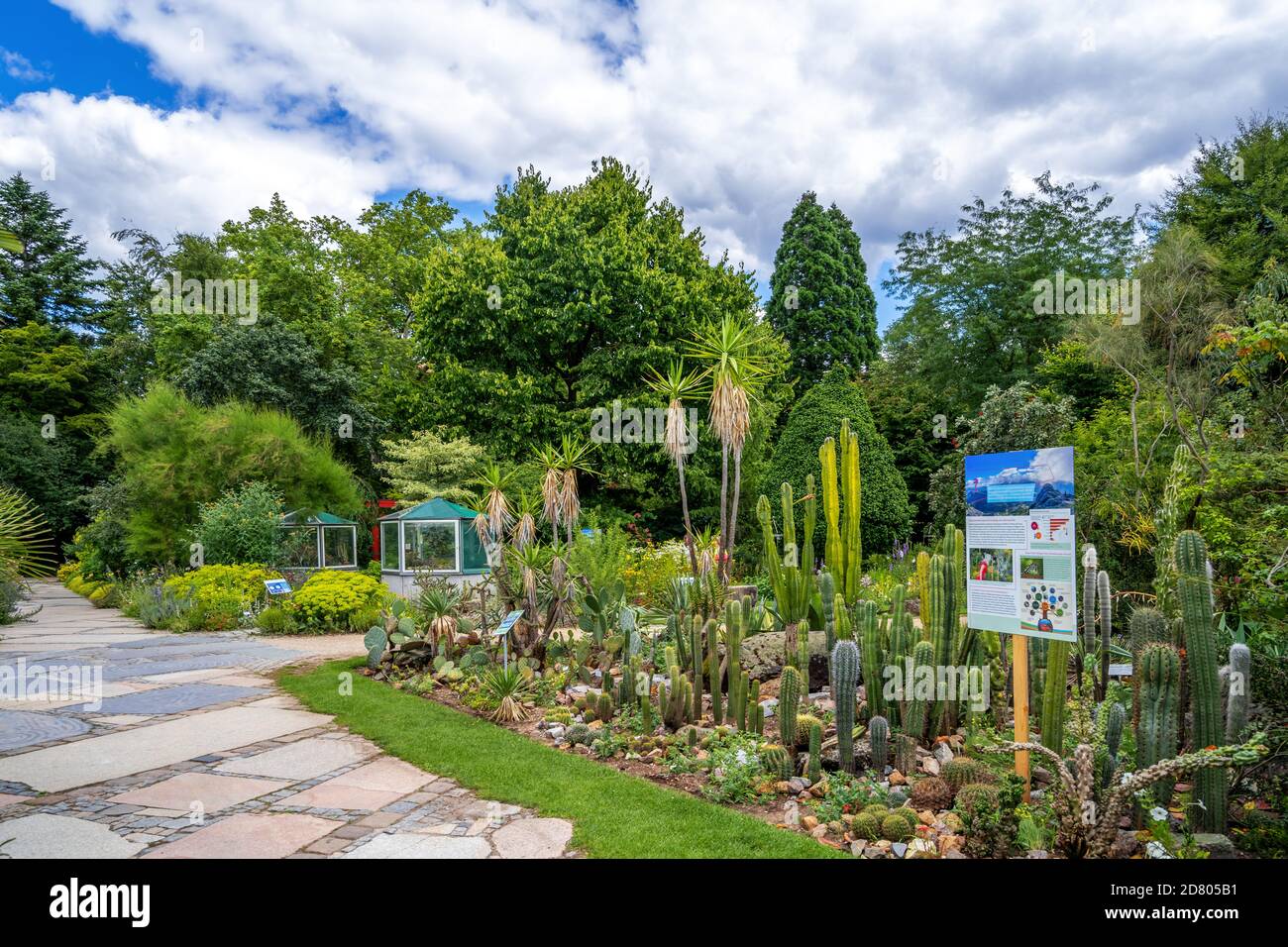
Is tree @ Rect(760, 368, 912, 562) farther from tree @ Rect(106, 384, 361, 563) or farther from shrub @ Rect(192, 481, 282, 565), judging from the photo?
tree @ Rect(106, 384, 361, 563)

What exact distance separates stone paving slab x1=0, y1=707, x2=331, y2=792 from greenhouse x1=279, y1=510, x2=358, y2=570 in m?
9.71

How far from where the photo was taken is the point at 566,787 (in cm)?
461

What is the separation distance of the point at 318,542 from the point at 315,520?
1.68 feet

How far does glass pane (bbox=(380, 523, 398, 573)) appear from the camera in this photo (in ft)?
49.4

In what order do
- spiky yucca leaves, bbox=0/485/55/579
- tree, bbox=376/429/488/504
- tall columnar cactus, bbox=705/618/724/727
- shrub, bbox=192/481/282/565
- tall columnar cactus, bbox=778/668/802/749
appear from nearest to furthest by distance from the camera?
tall columnar cactus, bbox=778/668/802/749
tall columnar cactus, bbox=705/618/724/727
spiky yucca leaves, bbox=0/485/55/579
shrub, bbox=192/481/282/565
tree, bbox=376/429/488/504

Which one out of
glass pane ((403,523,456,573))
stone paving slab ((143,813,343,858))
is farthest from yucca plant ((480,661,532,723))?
glass pane ((403,523,456,573))

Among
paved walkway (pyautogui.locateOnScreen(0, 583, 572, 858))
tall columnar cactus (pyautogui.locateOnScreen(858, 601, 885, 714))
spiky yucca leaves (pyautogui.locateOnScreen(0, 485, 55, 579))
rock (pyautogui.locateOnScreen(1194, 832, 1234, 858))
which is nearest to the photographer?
rock (pyautogui.locateOnScreen(1194, 832, 1234, 858))

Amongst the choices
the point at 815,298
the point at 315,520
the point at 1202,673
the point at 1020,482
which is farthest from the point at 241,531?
the point at 815,298

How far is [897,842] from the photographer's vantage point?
368cm

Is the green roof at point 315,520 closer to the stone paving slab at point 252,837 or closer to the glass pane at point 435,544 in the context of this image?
the glass pane at point 435,544

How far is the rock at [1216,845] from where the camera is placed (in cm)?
337

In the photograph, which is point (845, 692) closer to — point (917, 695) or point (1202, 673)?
point (917, 695)

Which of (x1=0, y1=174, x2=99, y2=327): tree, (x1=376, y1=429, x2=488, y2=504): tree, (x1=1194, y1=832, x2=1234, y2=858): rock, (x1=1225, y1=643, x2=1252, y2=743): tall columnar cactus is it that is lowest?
(x1=1194, y1=832, x2=1234, y2=858): rock
